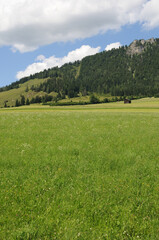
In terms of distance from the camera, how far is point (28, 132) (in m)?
17.8

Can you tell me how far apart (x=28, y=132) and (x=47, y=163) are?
818cm

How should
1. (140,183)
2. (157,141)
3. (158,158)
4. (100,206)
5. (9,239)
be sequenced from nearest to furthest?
1. (9,239)
2. (100,206)
3. (140,183)
4. (158,158)
5. (157,141)

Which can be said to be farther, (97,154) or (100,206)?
(97,154)

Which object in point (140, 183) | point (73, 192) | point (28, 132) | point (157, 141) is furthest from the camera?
point (28, 132)

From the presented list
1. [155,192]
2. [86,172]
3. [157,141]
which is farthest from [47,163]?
[157,141]

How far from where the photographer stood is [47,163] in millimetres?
10484

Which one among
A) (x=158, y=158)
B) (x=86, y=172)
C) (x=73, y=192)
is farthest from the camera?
(x=158, y=158)

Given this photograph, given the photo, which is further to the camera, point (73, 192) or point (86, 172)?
point (86, 172)

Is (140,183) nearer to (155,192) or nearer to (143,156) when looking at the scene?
(155,192)

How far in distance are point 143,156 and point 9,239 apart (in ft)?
30.8

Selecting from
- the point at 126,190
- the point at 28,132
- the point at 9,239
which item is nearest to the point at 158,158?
the point at 126,190

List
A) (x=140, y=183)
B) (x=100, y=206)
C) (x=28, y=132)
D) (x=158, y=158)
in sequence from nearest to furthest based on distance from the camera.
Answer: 1. (x=100, y=206)
2. (x=140, y=183)
3. (x=158, y=158)
4. (x=28, y=132)

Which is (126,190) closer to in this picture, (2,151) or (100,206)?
(100,206)

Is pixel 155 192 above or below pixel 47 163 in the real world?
below
